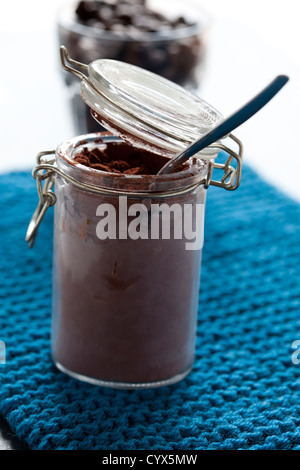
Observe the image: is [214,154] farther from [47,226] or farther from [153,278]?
[47,226]

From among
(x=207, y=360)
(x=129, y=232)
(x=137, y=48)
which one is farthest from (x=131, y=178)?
(x=137, y=48)

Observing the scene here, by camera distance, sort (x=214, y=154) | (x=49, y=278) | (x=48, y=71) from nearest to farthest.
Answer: (x=214, y=154), (x=49, y=278), (x=48, y=71)

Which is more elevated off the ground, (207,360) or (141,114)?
(141,114)

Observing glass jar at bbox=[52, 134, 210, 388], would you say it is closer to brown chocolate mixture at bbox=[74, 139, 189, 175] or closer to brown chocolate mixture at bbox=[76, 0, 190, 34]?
brown chocolate mixture at bbox=[74, 139, 189, 175]

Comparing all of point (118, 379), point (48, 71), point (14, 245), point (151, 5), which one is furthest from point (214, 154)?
point (48, 71)

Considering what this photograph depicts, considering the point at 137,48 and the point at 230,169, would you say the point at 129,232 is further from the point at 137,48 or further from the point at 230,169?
the point at 137,48

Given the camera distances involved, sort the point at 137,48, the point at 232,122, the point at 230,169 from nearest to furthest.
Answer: the point at 232,122 → the point at 230,169 → the point at 137,48

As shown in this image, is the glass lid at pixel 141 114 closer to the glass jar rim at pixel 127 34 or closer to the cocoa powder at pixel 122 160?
the cocoa powder at pixel 122 160
